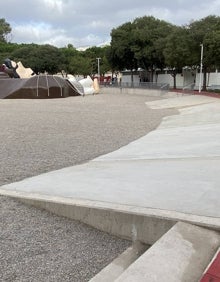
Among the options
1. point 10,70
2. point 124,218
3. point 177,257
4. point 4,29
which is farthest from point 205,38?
point 4,29

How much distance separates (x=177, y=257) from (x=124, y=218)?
996mm

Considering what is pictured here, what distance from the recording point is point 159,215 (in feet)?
13.7

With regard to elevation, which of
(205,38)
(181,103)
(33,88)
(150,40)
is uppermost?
(150,40)

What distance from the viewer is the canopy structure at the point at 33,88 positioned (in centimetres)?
3612

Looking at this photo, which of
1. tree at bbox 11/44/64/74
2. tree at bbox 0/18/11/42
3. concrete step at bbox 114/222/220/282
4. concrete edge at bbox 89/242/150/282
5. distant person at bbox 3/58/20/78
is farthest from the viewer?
tree at bbox 0/18/11/42

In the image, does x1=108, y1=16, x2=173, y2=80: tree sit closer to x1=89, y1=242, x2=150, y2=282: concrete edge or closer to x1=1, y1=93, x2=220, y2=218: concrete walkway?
x1=1, y1=93, x2=220, y2=218: concrete walkway

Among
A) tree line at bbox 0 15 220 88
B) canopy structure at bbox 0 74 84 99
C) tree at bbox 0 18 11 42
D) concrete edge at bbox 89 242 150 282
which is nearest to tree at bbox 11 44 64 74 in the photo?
tree line at bbox 0 15 220 88

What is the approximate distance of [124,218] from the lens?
4.37 m

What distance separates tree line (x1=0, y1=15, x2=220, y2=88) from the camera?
4019 cm

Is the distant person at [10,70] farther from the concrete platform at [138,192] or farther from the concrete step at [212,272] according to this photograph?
the concrete step at [212,272]

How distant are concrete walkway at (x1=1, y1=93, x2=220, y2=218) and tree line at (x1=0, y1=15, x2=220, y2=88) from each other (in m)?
29.6

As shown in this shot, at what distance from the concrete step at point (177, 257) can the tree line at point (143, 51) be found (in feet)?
111

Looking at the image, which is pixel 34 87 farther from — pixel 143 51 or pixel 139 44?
pixel 139 44

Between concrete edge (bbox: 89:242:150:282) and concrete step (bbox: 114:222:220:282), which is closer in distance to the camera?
concrete step (bbox: 114:222:220:282)
